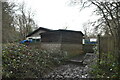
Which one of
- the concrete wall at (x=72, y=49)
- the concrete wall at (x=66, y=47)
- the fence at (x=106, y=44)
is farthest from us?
the concrete wall at (x=72, y=49)

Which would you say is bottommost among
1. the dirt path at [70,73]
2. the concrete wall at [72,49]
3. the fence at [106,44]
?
the dirt path at [70,73]

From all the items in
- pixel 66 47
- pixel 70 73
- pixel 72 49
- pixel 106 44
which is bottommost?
pixel 70 73

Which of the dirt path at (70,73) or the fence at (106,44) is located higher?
the fence at (106,44)

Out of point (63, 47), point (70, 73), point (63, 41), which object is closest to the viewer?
point (70, 73)

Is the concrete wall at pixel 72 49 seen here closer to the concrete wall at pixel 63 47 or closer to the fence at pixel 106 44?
the concrete wall at pixel 63 47

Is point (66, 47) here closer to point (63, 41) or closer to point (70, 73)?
point (63, 41)

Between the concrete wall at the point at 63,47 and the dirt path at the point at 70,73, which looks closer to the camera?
the dirt path at the point at 70,73

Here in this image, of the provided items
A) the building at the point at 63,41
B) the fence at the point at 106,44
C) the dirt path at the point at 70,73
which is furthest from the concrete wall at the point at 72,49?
the fence at the point at 106,44

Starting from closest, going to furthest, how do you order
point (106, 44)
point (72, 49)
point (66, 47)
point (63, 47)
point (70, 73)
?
point (106, 44) → point (70, 73) → point (63, 47) → point (66, 47) → point (72, 49)

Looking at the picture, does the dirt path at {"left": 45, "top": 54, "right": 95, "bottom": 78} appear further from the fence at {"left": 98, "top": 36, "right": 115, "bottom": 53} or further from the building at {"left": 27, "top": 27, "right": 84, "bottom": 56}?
the building at {"left": 27, "top": 27, "right": 84, "bottom": 56}

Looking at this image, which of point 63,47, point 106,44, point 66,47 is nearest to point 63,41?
point 63,47

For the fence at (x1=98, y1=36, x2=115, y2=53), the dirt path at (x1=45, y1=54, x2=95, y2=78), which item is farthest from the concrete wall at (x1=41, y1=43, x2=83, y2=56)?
the fence at (x1=98, y1=36, x2=115, y2=53)

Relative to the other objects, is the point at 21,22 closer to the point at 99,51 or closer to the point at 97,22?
the point at 97,22

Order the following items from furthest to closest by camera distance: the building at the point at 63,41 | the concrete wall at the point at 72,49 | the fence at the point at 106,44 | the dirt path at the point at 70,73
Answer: the concrete wall at the point at 72,49 < the building at the point at 63,41 < the dirt path at the point at 70,73 < the fence at the point at 106,44
